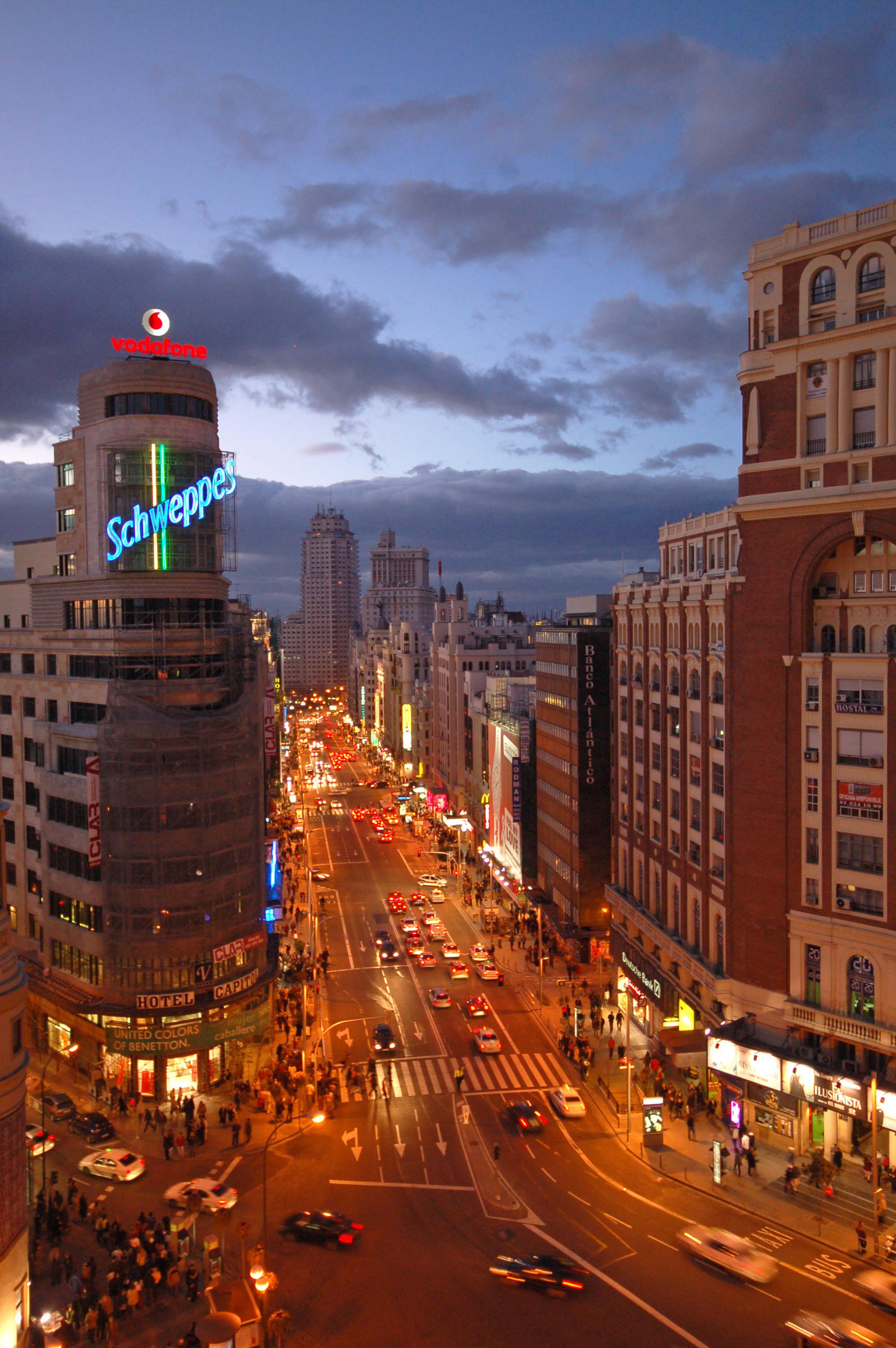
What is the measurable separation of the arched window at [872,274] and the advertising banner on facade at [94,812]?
42.7 m

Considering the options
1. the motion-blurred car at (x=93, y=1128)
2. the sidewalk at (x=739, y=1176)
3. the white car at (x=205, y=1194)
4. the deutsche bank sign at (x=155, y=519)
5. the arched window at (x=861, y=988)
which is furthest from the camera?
the deutsche bank sign at (x=155, y=519)

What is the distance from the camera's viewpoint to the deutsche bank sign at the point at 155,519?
5469 cm

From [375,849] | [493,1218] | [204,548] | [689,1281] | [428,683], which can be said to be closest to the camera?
[689,1281]

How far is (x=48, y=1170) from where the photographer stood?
142ft

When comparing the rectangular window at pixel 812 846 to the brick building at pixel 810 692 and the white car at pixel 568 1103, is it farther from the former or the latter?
the white car at pixel 568 1103

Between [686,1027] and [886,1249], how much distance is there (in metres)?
16.8

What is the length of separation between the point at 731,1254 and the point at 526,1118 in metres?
13.7

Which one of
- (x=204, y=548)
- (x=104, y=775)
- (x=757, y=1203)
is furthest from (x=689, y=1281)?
(x=204, y=548)

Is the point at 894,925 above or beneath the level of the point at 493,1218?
above

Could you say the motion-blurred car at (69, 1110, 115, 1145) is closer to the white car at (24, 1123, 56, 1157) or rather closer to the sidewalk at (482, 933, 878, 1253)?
the white car at (24, 1123, 56, 1157)

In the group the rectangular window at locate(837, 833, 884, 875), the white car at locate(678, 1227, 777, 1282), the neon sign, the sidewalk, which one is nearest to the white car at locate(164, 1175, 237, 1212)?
the white car at locate(678, 1227, 777, 1282)

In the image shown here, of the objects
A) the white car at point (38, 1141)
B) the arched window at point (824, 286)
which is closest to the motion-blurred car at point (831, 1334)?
the white car at point (38, 1141)

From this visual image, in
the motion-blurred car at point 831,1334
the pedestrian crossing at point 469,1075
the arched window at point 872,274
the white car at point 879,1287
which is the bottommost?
the pedestrian crossing at point 469,1075

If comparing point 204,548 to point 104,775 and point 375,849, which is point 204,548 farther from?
point 375,849
